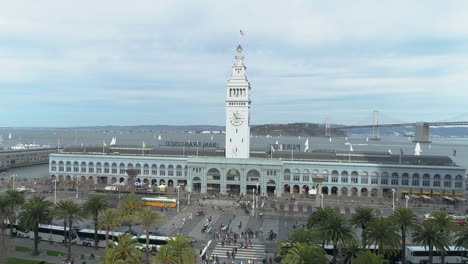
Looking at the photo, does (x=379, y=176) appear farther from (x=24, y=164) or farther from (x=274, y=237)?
(x=24, y=164)

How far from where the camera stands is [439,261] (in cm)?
4878

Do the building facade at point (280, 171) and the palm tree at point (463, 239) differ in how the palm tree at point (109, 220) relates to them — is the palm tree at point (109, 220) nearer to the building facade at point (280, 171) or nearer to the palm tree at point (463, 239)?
the palm tree at point (463, 239)

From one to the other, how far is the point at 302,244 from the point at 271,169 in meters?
59.5

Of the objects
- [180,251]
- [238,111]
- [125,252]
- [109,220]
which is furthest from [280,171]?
[125,252]

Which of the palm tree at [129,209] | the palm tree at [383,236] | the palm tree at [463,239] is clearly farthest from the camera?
the palm tree at [129,209]

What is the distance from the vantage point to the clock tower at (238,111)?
96812 millimetres

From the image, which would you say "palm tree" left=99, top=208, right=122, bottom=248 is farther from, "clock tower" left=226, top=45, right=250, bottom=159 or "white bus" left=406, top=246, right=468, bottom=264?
"clock tower" left=226, top=45, right=250, bottom=159

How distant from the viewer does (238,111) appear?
3848 inches

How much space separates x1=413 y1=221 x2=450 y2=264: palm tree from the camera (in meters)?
42.1

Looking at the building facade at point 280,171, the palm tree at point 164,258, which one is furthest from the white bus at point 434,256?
the building facade at point 280,171

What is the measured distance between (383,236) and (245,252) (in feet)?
63.0

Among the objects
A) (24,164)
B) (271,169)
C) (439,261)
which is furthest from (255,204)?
(24,164)

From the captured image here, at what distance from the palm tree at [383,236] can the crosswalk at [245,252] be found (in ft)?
49.7

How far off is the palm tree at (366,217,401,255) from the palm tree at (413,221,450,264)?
104 inches
